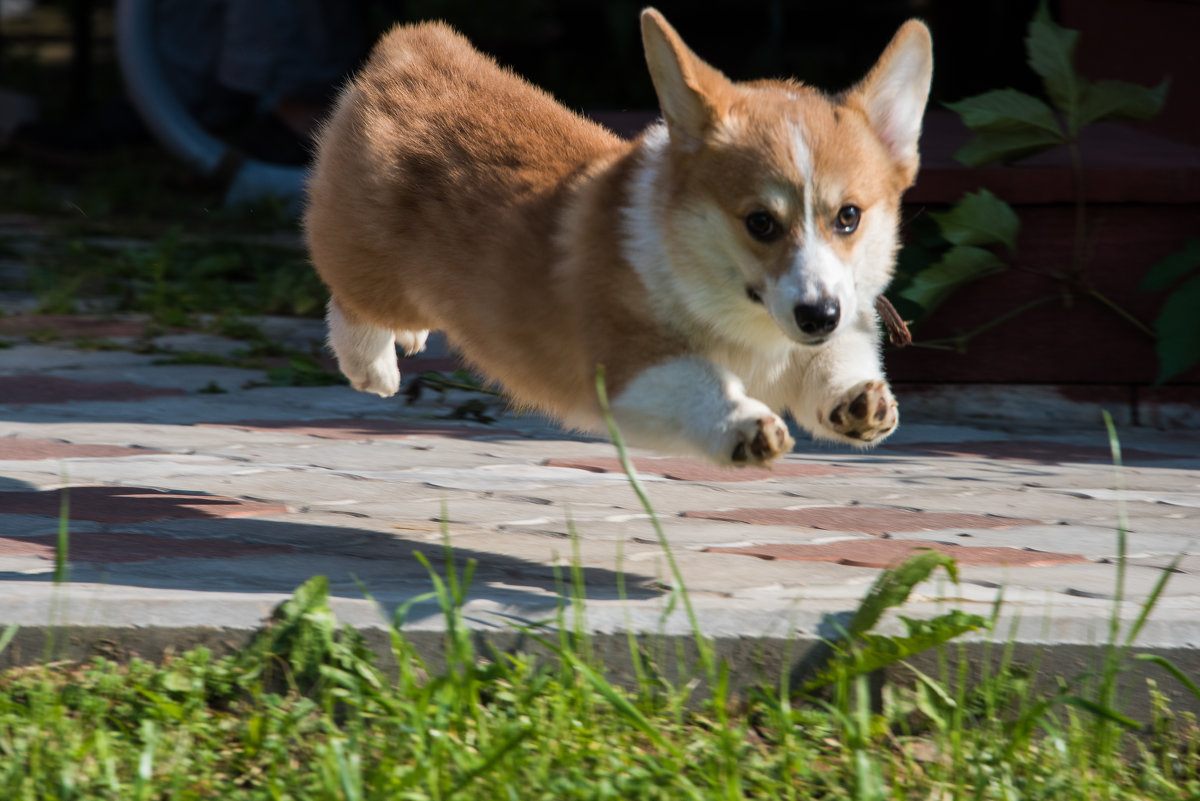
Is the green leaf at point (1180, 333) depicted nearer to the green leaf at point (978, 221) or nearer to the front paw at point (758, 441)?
the green leaf at point (978, 221)

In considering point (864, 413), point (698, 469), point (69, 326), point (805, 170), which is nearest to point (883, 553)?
point (864, 413)

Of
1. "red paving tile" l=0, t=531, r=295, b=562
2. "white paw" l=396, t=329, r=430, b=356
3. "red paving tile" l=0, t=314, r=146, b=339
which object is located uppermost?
"red paving tile" l=0, t=314, r=146, b=339

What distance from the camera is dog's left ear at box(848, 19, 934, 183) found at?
3.00 m

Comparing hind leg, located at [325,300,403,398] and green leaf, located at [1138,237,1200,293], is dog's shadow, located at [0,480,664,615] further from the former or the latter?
green leaf, located at [1138,237,1200,293]

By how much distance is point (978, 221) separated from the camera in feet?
14.3

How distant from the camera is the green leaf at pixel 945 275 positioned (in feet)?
14.3

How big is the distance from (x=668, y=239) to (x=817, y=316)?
1.30 ft

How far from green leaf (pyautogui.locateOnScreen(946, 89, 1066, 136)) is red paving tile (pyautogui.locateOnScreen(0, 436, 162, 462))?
2711 mm

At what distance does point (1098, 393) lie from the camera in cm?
457

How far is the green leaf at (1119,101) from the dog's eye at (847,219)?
2.02 m

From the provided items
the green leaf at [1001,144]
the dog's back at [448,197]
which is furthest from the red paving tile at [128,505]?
the green leaf at [1001,144]

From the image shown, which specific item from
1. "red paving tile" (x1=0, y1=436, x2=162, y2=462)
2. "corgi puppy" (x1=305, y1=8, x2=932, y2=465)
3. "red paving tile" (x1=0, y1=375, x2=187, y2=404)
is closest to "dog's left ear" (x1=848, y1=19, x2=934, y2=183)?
"corgi puppy" (x1=305, y1=8, x2=932, y2=465)

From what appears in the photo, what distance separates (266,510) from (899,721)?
150 centimetres

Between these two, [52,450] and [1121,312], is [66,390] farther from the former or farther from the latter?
[1121,312]
